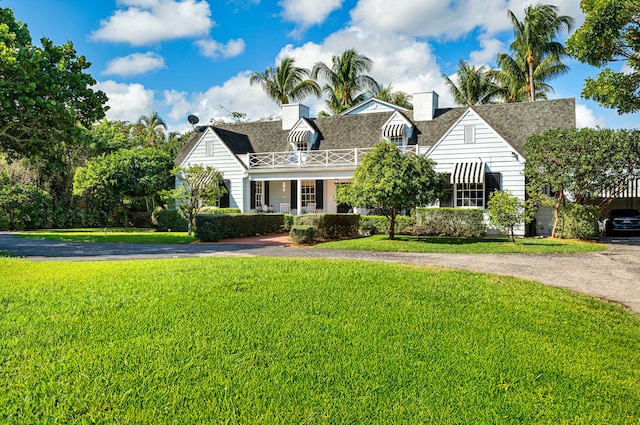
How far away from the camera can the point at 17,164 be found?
33.0 meters

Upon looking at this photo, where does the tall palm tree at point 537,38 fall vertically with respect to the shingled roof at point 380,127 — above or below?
above

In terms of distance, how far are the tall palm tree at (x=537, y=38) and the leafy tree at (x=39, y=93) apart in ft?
102

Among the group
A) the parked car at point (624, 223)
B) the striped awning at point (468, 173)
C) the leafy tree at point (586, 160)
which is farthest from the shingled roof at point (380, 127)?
the parked car at point (624, 223)

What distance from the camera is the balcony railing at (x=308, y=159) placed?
2850cm

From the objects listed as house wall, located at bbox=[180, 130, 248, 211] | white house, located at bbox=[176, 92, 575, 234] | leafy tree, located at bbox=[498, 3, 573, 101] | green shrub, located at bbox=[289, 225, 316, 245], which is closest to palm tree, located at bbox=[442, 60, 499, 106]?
leafy tree, located at bbox=[498, 3, 573, 101]

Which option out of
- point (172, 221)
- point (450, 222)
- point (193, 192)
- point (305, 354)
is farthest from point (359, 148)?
point (305, 354)

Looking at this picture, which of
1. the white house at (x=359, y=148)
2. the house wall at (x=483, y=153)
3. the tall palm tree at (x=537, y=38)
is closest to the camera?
the house wall at (x=483, y=153)

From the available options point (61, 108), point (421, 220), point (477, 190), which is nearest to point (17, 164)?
point (61, 108)

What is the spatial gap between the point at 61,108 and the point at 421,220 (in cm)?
1670

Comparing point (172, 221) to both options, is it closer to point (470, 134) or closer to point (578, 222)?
point (470, 134)

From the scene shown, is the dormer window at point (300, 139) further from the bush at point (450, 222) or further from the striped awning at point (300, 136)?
the bush at point (450, 222)

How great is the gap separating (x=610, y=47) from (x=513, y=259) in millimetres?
7770

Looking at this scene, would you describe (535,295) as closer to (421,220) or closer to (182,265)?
(182,265)

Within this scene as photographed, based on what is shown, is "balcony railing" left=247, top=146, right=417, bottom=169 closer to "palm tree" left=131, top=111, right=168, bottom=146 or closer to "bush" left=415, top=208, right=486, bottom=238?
"bush" left=415, top=208, right=486, bottom=238
